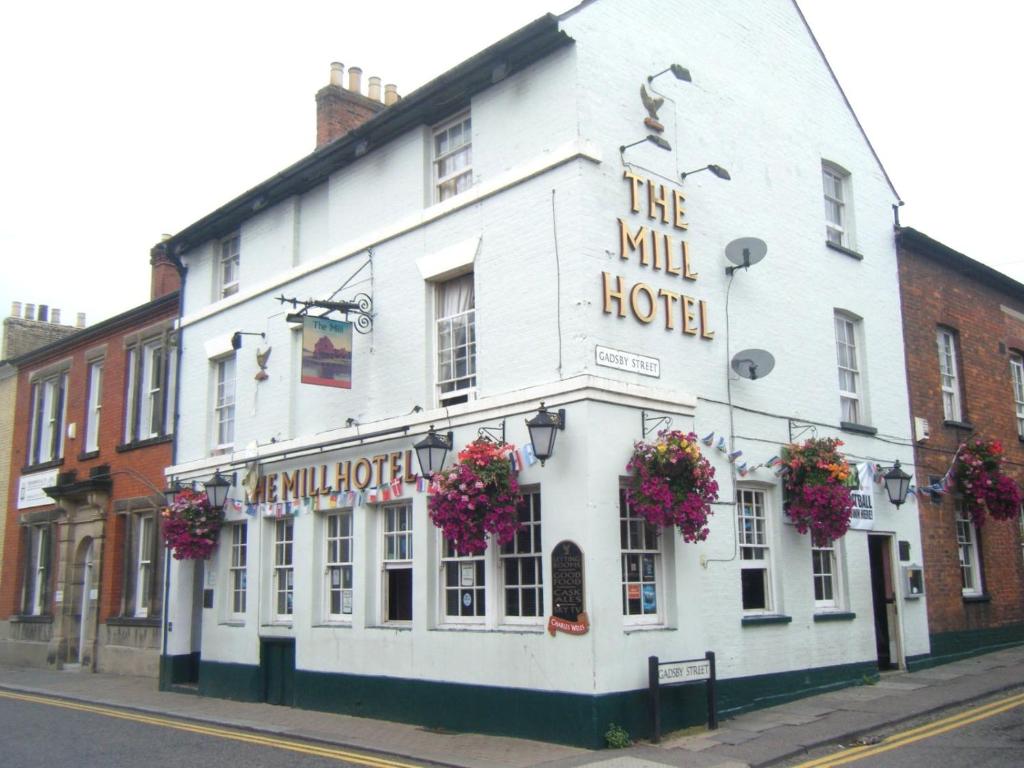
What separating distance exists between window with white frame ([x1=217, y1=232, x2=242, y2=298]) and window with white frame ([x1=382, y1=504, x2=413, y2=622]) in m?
6.88

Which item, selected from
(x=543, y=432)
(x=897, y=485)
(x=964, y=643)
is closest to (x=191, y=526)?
(x=543, y=432)

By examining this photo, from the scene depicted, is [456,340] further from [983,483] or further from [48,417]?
[48,417]

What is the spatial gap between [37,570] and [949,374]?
21882 millimetres

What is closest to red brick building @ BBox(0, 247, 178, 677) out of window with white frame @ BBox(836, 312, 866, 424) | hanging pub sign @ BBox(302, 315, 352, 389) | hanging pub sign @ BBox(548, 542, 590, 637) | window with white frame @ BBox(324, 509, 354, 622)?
window with white frame @ BBox(324, 509, 354, 622)

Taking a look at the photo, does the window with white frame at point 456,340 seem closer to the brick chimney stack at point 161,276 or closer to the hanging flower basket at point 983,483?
the hanging flower basket at point 983,483

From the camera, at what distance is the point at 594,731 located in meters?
10.2

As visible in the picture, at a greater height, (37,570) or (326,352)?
(326,352)

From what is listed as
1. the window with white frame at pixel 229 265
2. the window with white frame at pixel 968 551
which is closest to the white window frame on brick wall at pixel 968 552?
the window with white frame at pixel 968 551

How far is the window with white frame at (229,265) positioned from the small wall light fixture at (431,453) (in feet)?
26.2

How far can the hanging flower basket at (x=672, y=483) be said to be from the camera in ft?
35.4

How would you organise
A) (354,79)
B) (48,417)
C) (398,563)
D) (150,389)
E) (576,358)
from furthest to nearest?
(48,417)
(150,389)
(354,79)
(398,563)
(576,358)

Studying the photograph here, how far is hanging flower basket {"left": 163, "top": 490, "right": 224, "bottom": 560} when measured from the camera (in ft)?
54.5

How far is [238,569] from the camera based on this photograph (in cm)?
1683

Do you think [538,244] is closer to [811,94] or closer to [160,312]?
[811,94]
